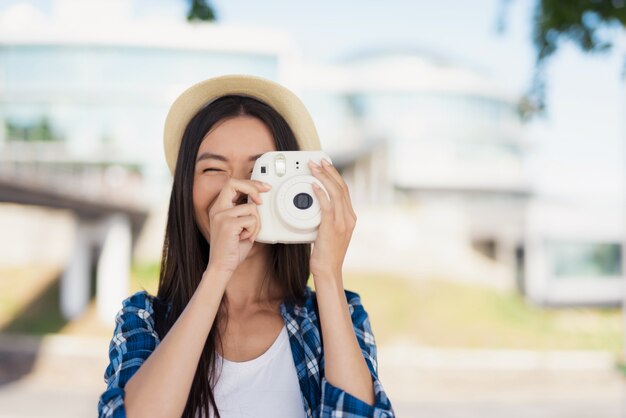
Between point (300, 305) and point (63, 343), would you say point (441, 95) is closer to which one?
point (63, 343)

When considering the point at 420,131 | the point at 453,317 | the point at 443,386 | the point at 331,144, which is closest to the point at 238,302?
the point at 443,386

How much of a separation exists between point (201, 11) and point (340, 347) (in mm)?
2303

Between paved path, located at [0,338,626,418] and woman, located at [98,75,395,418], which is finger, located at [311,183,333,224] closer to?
woman, located at [98,75,395,418]

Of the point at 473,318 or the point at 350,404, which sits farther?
the point at 473,318

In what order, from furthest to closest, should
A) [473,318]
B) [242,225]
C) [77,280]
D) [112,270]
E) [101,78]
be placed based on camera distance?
[101,78], [112,270], [473,318], [77,280], [242,225]

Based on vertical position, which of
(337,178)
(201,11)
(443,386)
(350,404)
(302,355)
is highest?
(201,11)

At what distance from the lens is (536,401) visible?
1486 centimetres

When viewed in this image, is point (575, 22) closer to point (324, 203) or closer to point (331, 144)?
point (324, 203)

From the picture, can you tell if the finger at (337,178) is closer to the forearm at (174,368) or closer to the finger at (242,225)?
the finger at (242,225)

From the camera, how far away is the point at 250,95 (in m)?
1.76

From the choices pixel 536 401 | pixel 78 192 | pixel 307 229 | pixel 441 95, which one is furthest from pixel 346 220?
pixel 441 95

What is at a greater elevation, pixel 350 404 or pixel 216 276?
pixel 216 276

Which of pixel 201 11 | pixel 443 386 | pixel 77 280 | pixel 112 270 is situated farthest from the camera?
pixel 112 270

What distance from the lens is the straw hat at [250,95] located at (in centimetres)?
173
